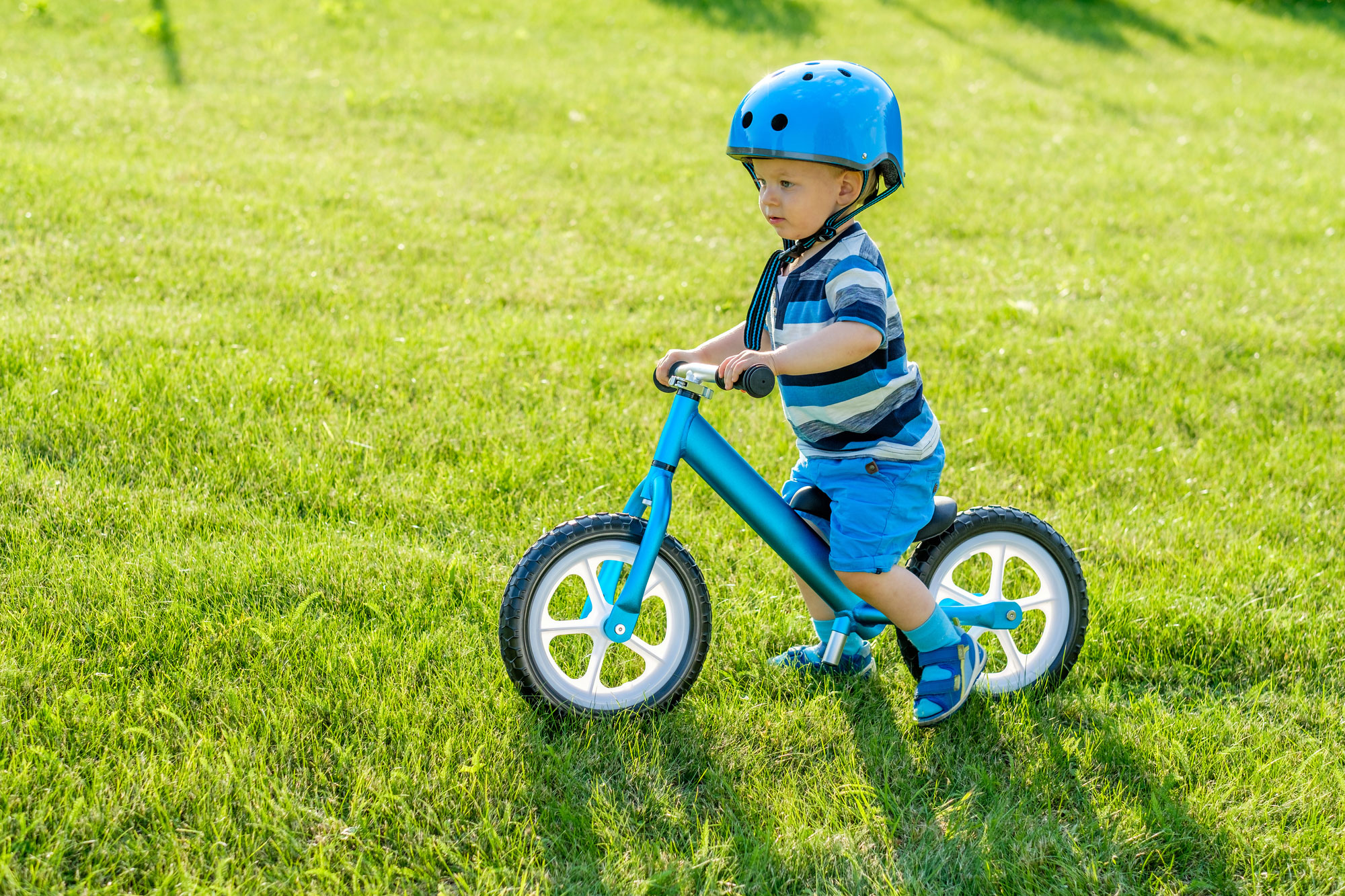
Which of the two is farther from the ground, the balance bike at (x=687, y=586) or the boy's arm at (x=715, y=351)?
the boy's arm at (x=715, y=351)

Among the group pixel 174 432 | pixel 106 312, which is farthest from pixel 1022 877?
A: pixel 106 312

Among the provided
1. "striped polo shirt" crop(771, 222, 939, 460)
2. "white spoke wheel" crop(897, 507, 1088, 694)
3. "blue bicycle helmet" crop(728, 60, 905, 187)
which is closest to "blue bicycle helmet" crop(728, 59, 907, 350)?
"blue bicycle helmet" crop(728, 60, 905, 187)

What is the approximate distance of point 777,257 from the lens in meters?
3.11

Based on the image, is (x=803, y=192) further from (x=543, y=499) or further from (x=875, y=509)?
(x=543, y=499)

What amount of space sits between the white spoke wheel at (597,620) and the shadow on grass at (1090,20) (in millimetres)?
15744

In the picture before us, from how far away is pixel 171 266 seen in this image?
623 centimetres

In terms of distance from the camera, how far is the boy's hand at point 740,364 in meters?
2.68

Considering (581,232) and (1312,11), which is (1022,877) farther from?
(1312,11)

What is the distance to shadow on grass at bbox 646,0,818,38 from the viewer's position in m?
15.2

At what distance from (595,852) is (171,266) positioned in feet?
15.7

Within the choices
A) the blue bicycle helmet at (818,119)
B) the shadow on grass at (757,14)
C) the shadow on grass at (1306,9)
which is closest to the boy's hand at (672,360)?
the blue bicycle helmet at (818,119)

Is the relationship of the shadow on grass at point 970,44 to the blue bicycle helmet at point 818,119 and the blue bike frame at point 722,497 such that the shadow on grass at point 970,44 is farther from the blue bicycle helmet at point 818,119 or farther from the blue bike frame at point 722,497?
the blue bike frame at point 722,497

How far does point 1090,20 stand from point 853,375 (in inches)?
673

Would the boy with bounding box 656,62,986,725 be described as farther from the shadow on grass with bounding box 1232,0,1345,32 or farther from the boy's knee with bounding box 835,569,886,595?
the shadow on grass with bounding box 1232,0,1345,32
